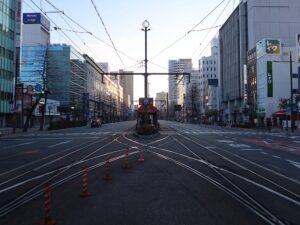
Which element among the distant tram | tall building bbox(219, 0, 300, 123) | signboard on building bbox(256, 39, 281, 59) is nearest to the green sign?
signboard on building bbox(256, 39, 281, 59)

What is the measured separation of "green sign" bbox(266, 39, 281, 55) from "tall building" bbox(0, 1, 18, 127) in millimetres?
53193

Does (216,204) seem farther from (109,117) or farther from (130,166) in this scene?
(109,117)

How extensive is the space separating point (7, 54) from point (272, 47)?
183 feet

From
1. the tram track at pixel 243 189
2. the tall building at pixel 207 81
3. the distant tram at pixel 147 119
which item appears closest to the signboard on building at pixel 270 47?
the distant tram at pixel 147 119

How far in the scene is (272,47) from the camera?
90750 mm

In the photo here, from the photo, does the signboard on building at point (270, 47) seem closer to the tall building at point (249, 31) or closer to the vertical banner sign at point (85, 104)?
the tall building at point (249, 31)

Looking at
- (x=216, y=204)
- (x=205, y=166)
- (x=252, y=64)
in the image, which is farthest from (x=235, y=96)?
(x=216, y=204)

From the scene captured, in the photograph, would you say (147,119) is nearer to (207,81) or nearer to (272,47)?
(272,47)

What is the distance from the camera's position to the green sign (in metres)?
90.4

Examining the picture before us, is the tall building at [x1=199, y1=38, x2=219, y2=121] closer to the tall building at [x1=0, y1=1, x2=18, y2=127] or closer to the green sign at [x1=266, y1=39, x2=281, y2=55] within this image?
the green sign at [x1=266, y1=39, x2=281, y2=55]

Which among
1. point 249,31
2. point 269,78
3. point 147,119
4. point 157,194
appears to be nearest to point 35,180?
point 157,194

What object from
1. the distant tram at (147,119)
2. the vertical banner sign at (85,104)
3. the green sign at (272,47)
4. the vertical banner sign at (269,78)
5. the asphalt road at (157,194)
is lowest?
the asphalt road at (157,194)

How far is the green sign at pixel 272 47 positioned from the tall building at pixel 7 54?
53193 mm

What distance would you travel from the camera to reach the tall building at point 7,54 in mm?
69812
